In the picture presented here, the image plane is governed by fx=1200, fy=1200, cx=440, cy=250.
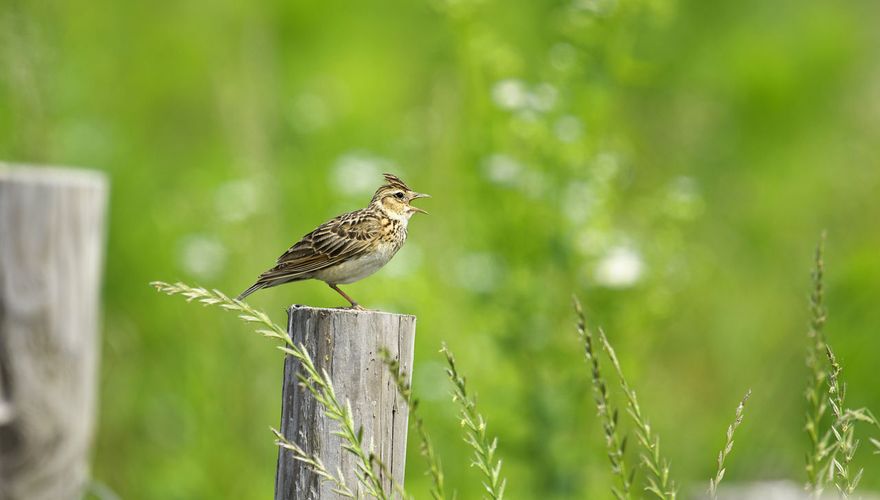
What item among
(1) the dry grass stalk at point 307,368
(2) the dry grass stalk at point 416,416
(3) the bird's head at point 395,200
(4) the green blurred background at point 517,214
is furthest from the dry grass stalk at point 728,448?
(4) the green blurred background at point 517,214

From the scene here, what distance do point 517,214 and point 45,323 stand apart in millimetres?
2715

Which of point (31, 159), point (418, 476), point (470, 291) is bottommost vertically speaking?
point (418, 476)

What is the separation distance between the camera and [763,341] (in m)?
9.52

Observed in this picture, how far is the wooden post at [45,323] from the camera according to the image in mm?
4793

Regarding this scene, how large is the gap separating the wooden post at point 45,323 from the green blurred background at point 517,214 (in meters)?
2.01

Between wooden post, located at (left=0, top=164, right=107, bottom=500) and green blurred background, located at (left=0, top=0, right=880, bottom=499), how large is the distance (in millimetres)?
2013

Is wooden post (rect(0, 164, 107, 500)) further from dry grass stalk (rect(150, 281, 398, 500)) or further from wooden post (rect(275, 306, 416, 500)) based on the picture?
dry grass stalk (rect(150, 281, 398, 500))

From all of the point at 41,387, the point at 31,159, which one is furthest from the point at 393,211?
the point at 31,159

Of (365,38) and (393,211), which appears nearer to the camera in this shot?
(393,211)

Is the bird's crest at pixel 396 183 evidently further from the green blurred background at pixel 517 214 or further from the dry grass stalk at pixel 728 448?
the green blurred background at pixel 517 214

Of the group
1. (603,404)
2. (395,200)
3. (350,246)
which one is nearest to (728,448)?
(603,404)

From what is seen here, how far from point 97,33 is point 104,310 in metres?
5.42

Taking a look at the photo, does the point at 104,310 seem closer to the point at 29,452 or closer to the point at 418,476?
the point at 418,476

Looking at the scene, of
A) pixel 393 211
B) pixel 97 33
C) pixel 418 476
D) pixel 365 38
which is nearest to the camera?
pixel 393 211
